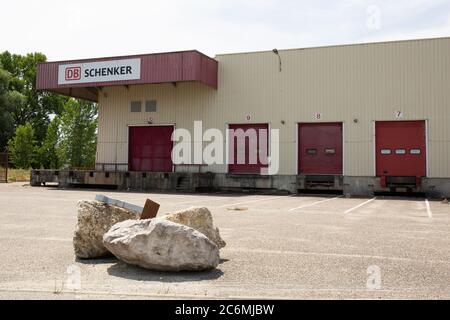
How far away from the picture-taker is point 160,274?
5574mm

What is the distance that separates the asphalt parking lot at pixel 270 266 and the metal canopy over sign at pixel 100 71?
14608 millimetres

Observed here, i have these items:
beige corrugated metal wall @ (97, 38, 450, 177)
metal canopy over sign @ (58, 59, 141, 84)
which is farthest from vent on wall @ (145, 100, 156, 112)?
metal canopy over sign @ (58, 59, 141, 84)

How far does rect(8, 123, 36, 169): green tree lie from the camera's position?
173 feet

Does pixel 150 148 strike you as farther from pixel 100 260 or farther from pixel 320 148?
pixel 100 260

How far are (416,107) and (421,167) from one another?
276 cm

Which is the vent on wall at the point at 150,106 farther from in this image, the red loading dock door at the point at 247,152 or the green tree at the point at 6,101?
the green tree at the point at 6,101

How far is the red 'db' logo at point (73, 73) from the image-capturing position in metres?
24.9

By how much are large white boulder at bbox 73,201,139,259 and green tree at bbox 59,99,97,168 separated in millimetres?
45789

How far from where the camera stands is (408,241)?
26.5 ft

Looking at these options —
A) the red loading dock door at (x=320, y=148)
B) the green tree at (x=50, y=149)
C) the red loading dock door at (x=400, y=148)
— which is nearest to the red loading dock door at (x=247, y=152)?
the red loading dock door at (x=320, y=148)

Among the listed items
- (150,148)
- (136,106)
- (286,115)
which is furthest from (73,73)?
(286,115)

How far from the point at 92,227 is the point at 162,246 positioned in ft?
4.53

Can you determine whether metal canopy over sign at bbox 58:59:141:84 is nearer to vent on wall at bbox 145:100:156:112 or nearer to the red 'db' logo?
the red 'db' logo
